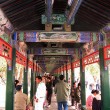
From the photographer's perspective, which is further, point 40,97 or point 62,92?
point 62,92

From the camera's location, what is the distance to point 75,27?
8.92 metres

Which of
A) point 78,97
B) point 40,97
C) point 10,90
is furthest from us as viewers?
point 78,97

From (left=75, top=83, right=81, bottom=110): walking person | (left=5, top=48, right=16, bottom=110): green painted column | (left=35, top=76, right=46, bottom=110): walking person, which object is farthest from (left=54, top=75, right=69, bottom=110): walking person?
(left=75, top=83, right=81, bottom=110): walking person

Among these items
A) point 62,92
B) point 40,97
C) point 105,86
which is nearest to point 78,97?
point 62,92

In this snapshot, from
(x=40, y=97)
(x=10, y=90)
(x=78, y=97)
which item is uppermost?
(x=10, y=90)

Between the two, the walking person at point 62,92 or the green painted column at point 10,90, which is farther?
the walking person at point 62,92

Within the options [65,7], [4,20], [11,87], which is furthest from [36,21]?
[11,87]

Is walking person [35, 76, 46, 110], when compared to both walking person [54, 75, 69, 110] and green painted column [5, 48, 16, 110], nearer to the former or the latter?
green painted column [5, 48, 16, 110]

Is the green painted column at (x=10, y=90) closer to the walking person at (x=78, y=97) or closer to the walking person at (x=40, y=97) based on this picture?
the walking person at (x=40, y=97)

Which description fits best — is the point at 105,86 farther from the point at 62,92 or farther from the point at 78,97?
the point at 78,97

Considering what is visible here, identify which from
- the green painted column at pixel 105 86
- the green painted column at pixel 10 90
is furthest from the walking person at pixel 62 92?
the green painted column at pixel 10 90

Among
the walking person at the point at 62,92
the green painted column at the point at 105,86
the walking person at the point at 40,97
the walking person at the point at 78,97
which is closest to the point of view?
the walking person at the point at 40,97

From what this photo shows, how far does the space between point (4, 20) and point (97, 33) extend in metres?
3.90

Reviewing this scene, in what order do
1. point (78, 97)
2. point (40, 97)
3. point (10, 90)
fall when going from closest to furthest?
point (40, 97)
point (10, 90)
point (78, 97)
